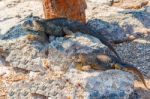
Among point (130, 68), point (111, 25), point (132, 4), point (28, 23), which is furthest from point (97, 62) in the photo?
point (132, 4)

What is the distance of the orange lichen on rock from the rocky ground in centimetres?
37

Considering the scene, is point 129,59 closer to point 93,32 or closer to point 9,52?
point 93,32

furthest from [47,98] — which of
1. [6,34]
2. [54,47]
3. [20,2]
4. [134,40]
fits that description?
[20,2]

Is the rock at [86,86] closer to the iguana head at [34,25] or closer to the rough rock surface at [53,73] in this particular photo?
the rough rock surface at [53,73]

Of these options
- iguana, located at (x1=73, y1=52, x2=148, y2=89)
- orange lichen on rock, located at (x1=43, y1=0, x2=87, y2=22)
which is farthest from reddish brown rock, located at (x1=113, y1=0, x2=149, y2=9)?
iguana, located at (x1=73, y1=52, x2=148, y2=89)

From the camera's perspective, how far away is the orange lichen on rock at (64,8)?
14.5 feet

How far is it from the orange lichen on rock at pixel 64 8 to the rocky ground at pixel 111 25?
375 millimetres

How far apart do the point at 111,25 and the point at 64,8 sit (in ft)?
2.71

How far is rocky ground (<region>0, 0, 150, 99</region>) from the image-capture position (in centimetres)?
389

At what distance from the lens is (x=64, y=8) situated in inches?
176

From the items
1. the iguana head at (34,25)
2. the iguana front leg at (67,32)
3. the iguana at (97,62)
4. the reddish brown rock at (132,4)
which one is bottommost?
the reddish brown rock at (132,4)

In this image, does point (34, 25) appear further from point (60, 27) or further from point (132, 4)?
point (132, 4)

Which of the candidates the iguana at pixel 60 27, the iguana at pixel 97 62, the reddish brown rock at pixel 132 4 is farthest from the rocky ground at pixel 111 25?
the iguana at pixel 60 27

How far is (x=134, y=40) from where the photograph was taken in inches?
190
